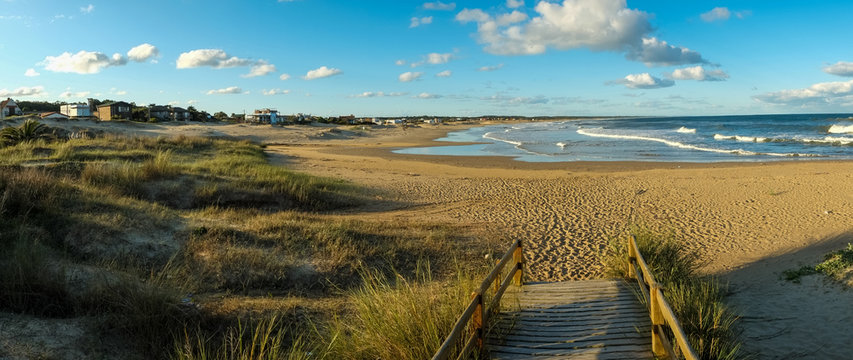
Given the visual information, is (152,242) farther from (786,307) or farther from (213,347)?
(786,307)

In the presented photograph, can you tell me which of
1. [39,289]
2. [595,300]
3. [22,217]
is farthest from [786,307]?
[22,217]

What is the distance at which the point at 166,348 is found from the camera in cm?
459

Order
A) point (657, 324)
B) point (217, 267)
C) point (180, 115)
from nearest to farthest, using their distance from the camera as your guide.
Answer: point (657, 324) < point (217, 267) < point (180, 115)

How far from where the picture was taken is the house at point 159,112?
72194mm

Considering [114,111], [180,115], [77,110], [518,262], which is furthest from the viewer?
[180,115]

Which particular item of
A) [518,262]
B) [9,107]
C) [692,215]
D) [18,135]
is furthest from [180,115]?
[518,262]

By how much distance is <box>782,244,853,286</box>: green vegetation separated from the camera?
6.70 m

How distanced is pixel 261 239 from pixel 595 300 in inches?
224

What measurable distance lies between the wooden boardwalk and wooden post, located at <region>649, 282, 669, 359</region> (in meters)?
0.09

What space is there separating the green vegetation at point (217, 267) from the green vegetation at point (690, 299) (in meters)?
2.34

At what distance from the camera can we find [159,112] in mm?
73562

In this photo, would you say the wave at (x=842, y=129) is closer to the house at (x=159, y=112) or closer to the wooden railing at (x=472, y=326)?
the wooden railing at (x=472, y=326)

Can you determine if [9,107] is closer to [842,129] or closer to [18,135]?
[18,135]

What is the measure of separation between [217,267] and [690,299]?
638cm
